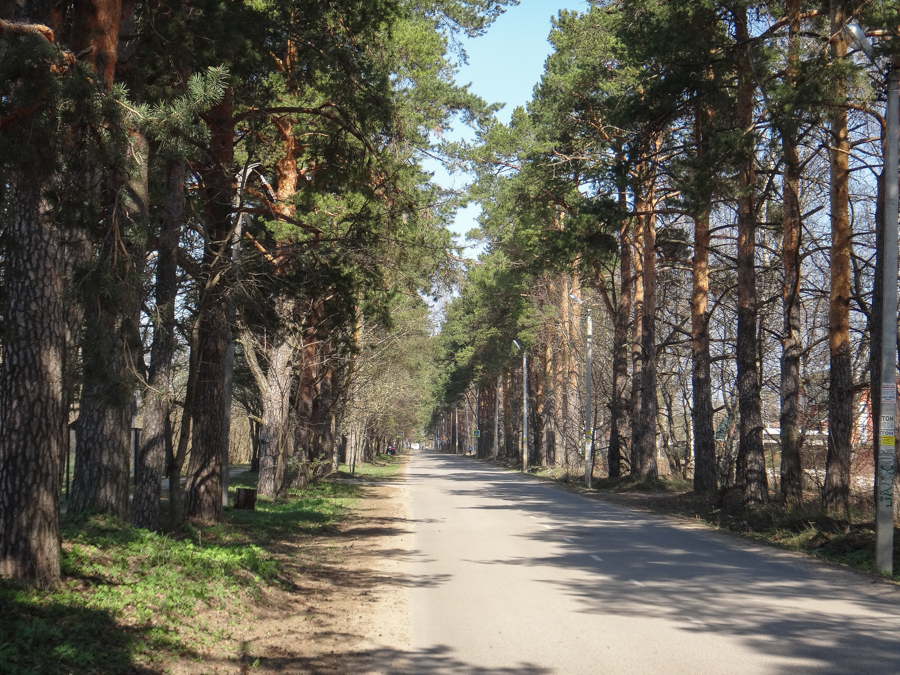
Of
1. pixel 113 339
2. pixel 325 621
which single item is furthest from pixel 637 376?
pixel 113 339

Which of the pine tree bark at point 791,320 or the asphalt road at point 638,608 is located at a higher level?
the pine tree bark at point 791,320

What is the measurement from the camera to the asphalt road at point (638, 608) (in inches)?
278

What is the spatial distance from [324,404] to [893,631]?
2586 cm

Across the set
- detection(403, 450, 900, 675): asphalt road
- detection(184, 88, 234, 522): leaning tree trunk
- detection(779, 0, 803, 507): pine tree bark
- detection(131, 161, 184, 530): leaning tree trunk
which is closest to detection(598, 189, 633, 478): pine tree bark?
detection(779, 0, 803, 507): pine tree bark

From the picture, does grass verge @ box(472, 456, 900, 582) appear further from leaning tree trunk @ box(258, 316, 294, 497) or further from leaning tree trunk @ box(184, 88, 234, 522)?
leaning tree trunk @ box(258, 316, 294, 497)

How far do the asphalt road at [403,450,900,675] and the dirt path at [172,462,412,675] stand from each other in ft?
1.03

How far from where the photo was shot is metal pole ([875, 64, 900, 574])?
1200cm

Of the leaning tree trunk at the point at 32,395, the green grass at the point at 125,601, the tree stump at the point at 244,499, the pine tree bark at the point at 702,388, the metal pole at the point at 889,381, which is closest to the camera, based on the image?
the green grass at the point at 125,601

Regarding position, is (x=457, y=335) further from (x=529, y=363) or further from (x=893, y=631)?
(x=893, y=631)

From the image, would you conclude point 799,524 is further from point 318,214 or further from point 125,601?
point 125,601

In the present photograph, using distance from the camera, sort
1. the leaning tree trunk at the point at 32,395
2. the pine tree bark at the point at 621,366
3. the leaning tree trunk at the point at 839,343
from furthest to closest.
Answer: the pine tree bark at the point at 621,366, the leaning tree trunk at the point at 839,343, the leaning tree trunk at the point at 32,395

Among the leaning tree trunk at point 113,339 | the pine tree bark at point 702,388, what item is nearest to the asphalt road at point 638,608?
the leaning tree trunk at point 113,339

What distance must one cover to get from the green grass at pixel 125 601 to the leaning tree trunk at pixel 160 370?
66 centimetres

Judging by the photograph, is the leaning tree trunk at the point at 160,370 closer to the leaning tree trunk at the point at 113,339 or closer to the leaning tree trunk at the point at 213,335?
the leaning tree trunk at the point at 213,335
